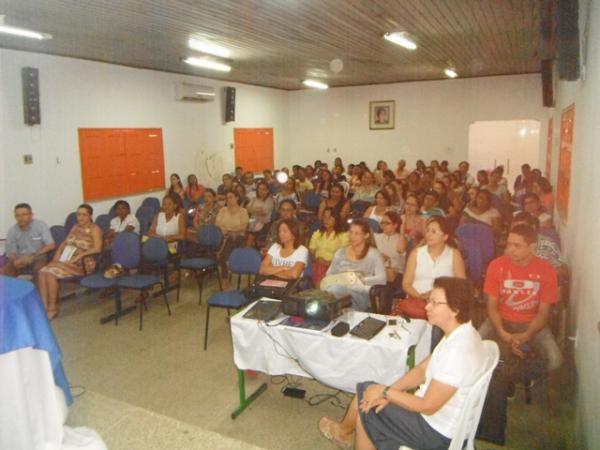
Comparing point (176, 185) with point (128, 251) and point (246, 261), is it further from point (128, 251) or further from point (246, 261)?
point (246, 261)

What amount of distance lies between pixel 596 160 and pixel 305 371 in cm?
228

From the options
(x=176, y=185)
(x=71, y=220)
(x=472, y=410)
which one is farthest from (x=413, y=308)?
(x=176, y=185)

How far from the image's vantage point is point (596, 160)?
2971mm

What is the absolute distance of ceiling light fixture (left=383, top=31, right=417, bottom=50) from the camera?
248 inches

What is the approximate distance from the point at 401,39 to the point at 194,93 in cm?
492

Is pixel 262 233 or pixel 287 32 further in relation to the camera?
pixel 262 233

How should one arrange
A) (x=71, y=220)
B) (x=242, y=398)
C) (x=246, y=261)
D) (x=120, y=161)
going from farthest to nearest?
(x=120, y=161), (x=71, y=220), (x=246, y=261), (x=242, y=398)

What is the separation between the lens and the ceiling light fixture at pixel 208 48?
6.73 m

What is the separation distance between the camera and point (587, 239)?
324 centimetres

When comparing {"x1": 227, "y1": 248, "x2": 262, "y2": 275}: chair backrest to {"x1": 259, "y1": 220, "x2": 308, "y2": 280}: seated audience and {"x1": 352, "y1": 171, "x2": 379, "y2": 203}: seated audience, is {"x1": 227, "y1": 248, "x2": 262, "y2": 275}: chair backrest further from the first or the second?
{"x1": 352, "y1": 171, "x2": 379, "y2": 203}: seated audience

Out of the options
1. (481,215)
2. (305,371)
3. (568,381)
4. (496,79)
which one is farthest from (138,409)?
(496,79)

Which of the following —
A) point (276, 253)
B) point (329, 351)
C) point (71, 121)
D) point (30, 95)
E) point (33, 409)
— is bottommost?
point (33, 409)

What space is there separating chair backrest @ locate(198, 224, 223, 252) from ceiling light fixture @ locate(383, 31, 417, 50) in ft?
11.0

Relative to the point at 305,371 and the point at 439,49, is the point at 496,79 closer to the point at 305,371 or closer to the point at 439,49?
the point at 439,49
